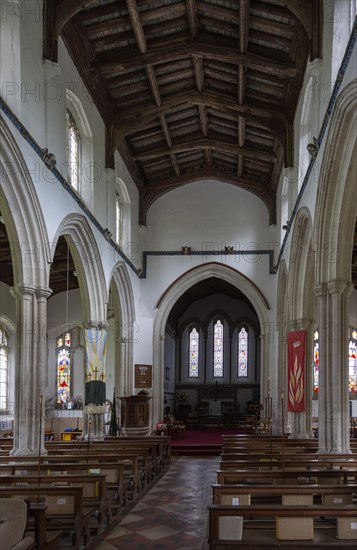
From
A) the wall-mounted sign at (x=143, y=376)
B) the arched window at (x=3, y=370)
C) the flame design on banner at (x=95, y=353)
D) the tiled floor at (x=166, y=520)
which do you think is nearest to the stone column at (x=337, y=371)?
the tiled floor at (x=166, y=520)

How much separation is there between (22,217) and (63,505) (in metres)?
5.23

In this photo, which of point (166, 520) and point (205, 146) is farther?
point (205, 146)

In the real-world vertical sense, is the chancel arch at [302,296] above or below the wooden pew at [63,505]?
above

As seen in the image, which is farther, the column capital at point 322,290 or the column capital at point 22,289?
the column capital at point 322,290

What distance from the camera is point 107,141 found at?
650 inches

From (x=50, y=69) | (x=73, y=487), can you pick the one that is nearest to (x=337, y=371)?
(x=73, y=487)

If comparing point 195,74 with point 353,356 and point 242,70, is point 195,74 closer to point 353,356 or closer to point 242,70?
point 242,70

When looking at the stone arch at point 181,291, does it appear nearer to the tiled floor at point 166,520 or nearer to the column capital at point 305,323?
the column capital at point 305,323

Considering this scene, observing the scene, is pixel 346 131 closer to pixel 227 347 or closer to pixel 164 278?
pixel 164 278

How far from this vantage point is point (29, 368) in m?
10.7

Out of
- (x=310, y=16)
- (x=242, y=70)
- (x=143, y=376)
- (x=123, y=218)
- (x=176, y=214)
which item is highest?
(x=242, y=70)

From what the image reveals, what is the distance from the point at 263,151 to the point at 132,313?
21.1 feet

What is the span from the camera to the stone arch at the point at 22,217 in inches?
390

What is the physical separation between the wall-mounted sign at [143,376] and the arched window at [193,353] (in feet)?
27.5
